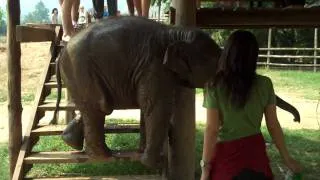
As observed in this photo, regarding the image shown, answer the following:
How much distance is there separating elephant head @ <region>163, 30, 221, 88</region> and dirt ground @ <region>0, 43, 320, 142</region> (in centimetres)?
445

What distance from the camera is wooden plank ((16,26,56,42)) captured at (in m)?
5.95

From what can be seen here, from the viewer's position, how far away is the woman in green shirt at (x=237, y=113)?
321cm

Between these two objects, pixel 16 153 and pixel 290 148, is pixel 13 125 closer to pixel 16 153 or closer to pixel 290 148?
pixel 16 153

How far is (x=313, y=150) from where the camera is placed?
900 cm

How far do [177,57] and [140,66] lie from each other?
1.11 ft

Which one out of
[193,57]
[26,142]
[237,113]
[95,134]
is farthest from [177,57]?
[26,142]

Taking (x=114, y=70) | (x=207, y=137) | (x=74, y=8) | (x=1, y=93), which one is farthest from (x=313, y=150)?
(x=1, y=93)

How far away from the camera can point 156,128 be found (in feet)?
16.2

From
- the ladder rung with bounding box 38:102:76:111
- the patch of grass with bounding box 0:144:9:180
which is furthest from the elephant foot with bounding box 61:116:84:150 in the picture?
the patch of grass with bounding box 0:144:9:180

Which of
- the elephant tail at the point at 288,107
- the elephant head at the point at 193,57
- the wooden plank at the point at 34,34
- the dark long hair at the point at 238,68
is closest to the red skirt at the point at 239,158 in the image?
the dark long hair at the point at 238,68

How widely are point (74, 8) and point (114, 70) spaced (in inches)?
77.0

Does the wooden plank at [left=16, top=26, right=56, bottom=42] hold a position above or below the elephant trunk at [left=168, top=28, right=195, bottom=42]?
below

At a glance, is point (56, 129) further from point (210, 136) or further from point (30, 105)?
point (30, 105)

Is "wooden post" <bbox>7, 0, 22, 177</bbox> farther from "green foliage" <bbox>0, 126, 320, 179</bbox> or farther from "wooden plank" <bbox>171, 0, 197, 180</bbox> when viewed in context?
"wooden plank" <bbox>171, 0, 197, 180</bbox>
